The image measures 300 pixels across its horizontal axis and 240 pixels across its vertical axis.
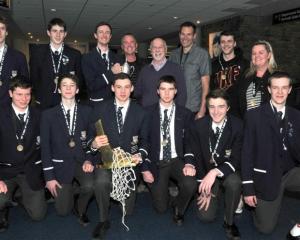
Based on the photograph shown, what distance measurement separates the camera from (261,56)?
12.8 ft

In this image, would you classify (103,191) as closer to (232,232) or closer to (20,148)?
(20,148)

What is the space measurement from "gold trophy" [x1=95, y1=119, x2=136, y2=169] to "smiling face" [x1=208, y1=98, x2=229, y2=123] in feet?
3.15

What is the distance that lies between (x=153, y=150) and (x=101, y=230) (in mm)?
1029

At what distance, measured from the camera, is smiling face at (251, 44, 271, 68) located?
154 inches

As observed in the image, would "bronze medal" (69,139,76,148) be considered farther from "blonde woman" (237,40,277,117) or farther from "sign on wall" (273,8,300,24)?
"sign on wall" (273,8,300,24)

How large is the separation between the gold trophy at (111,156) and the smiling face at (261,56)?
1.85 metres

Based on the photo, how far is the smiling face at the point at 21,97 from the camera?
11.6 feet

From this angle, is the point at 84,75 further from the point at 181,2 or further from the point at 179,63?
the point at 181,2

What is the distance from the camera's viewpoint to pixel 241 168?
3350mm

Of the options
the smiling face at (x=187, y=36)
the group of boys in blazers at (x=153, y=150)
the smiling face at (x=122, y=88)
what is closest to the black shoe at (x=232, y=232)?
the group of boys in blazers at (x=153, y=150)

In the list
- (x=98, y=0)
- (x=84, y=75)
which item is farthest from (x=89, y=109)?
(x=98, y=0)

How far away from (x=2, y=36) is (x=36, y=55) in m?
0.44

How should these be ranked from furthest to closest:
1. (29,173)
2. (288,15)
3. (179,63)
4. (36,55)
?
(288,15)
(179,63)
(36,55)
(29,173)

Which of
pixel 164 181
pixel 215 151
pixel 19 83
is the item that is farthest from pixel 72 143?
pixel 215 151
